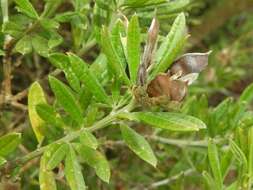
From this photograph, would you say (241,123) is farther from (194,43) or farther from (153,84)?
(194,43)

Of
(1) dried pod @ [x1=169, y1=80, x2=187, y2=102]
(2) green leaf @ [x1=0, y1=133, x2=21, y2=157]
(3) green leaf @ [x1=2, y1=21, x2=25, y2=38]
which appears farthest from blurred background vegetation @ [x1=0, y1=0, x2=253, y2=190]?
(1) dried pod @ [x1=169, y1=80, x2=187, y2=102]

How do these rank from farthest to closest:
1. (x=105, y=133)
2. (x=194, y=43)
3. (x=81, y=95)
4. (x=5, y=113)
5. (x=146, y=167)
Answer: (x=194, y=43)
(x=146, y=167)
(x=105, y=133)
(x=5, y=113)
(x=81, y=95)

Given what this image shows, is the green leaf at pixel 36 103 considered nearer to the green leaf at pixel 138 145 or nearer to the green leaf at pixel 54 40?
the green leaf at pixel 54 40

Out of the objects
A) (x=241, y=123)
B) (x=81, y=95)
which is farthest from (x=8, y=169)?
(x=241, y=123)

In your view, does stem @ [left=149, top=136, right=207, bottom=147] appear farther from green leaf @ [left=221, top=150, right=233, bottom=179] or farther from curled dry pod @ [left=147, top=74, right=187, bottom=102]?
curled dry pod @ [left=147, top=74, right=187, bottom=102]

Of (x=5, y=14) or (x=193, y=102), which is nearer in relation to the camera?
(x=5, y=14)

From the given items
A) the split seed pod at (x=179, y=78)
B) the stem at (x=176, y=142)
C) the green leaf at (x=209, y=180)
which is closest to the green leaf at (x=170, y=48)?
the split seed pod at (x=179, y=78)

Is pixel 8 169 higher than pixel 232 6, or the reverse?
pixel 8 169
